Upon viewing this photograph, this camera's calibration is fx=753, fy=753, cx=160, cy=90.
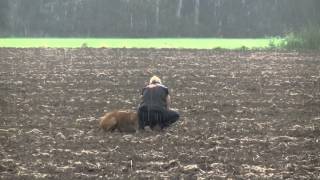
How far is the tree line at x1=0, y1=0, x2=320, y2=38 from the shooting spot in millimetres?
78062

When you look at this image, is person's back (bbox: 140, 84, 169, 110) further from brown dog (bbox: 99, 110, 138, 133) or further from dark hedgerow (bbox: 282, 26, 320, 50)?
dark hedgerow (bbox: 282, 26, 320, 50)

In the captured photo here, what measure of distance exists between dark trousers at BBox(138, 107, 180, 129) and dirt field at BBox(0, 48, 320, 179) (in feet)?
0.93

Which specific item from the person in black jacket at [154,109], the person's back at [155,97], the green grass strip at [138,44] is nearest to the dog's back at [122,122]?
the person in black jacket at [154,109]

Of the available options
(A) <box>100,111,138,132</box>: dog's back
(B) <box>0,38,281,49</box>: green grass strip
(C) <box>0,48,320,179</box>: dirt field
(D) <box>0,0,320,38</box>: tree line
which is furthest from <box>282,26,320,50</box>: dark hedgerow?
(A) <box>100,111,138,132</box>: dog's back

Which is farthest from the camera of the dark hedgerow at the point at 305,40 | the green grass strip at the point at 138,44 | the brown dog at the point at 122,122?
the green grass strip at the point at 138,44

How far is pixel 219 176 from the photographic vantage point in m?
9.91

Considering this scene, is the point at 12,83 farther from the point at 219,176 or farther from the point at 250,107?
the point at 219,176

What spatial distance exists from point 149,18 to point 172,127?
215ft

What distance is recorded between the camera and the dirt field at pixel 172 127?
10477mm

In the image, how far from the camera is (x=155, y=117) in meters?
13.8

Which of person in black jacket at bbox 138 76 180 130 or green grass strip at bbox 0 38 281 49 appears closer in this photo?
person in black jacket at bbox 138 76 180 130

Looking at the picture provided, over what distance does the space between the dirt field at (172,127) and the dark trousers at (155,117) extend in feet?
0.93

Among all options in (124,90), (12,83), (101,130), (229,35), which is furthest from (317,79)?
(229,35)

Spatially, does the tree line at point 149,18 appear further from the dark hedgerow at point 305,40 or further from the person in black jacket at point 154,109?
the person in black jacket at point 154,109
